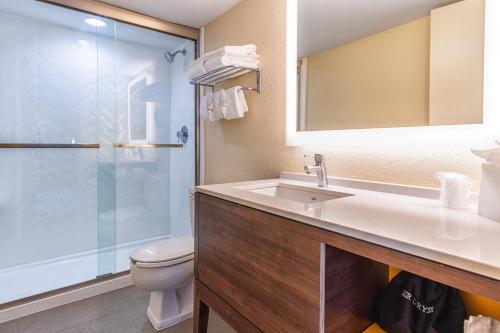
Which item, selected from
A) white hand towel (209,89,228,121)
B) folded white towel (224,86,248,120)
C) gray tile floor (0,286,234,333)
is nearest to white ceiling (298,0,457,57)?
folded white towel (224,86,248,120)

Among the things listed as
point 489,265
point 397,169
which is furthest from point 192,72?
point 489,265

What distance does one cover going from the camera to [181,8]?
208cm

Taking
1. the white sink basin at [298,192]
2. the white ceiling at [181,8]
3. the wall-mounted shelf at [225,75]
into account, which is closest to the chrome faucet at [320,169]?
the white sink basin at [298,192]

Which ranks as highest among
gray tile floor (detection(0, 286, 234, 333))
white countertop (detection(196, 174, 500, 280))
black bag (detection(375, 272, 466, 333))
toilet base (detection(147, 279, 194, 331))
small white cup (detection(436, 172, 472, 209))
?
small white cup (detection(436, 172, 472, 209))

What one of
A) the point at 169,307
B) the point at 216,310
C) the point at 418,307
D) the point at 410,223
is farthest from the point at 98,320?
the point at 410,223

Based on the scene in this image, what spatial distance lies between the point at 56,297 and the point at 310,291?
1.94 meters

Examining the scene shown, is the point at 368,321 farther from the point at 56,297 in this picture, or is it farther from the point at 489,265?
the point at 56,297

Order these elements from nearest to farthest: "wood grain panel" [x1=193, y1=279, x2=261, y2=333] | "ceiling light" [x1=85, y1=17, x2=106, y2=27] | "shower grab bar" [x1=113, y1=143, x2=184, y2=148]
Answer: "wood grain panel" [x1=193, y1=279, x2=261, y2=333]
"ceiling light" [x1=85, y1=17, x2=106, y2=27]
"shower grab bar" [x1=113, y1=143, x2=184, y2=148]

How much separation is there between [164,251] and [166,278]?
0.56 ft

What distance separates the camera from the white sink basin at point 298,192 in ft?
4.19

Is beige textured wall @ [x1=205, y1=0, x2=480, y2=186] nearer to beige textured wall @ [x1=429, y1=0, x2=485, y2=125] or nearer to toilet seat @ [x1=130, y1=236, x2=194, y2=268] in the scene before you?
beige textured wall @ [x1=429, y1=0, x2=485, y2=125]

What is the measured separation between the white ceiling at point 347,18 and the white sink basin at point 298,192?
2.46 ft

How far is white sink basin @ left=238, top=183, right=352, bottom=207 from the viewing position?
4.19 feet

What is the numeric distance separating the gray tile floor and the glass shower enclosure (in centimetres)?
28
